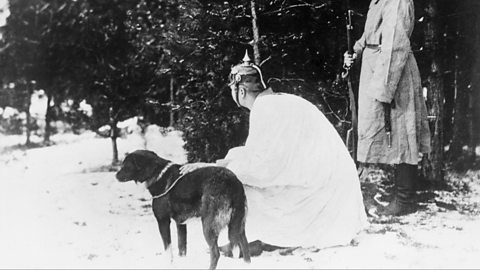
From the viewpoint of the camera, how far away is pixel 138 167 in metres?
2.49

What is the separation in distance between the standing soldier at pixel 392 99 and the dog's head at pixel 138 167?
3.82 ft

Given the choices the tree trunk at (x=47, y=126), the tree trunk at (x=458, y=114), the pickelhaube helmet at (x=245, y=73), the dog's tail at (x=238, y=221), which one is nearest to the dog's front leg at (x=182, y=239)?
the dog's tail at (x=238, y=221)

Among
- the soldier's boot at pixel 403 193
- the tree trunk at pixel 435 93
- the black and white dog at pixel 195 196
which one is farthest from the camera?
the tree trunk at pixel 435 93

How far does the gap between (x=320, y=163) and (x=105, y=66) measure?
3.92 ft

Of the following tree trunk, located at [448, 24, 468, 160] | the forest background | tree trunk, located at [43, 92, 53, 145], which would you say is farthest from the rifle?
tree trunk, located at [43, 92, 53, 145]

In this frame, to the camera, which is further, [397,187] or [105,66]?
[397,187]

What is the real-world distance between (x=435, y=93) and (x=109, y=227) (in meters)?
1.94

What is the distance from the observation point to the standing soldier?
2.93 meters

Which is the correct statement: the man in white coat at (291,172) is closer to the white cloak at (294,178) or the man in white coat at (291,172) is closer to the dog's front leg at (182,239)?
the white cloak at (294,178)

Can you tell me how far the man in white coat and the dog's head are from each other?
316mm

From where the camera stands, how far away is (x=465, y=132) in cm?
317

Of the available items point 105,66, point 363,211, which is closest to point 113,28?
point 105,66

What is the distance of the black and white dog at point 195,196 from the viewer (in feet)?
7.95

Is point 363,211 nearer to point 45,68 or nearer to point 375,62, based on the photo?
point 375,62
